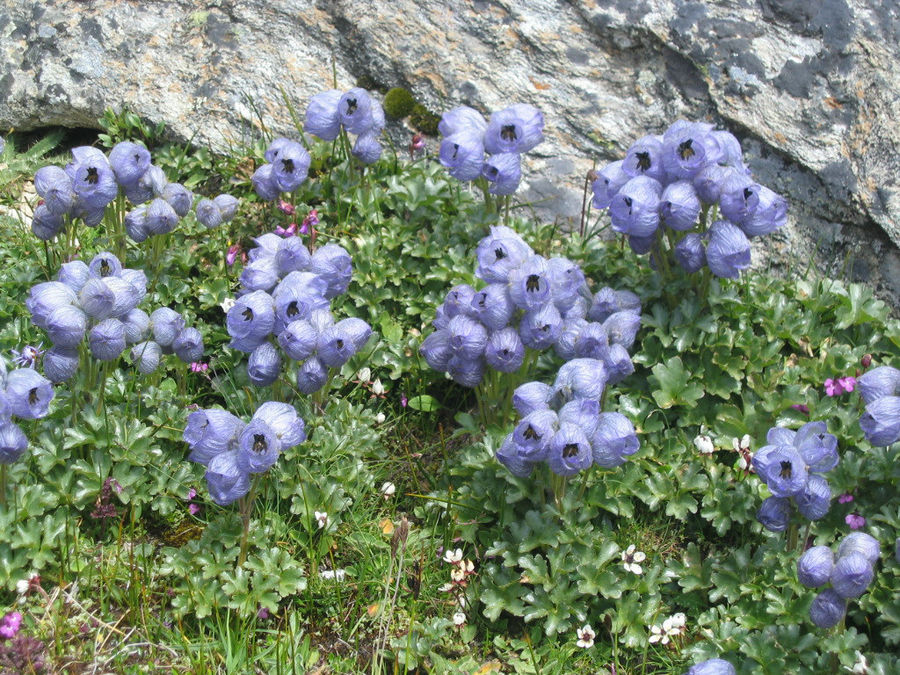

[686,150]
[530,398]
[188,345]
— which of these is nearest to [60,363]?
[188,345]

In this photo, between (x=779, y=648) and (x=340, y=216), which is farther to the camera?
(x=340, y=216)

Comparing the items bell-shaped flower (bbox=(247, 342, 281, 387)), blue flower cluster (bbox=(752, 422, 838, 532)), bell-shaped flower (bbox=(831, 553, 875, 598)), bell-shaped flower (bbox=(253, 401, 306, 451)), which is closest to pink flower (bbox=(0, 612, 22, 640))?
bell-shaped flower (bbox=(253, 401, 306, 451))

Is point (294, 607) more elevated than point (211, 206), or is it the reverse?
point (211, 206)

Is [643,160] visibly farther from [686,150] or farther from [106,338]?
[106,338]

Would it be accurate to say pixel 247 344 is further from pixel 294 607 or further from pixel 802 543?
pixel 802 543

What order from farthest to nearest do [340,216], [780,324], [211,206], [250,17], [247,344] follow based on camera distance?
1. [250,17]
2. [340,216]
3. [211,206]
4. [780,324]
5. [247,344]

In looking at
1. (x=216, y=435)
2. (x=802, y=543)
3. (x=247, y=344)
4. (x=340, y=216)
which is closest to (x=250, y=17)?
(x=340, y=216)

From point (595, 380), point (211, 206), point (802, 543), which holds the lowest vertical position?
point (211, 206)
